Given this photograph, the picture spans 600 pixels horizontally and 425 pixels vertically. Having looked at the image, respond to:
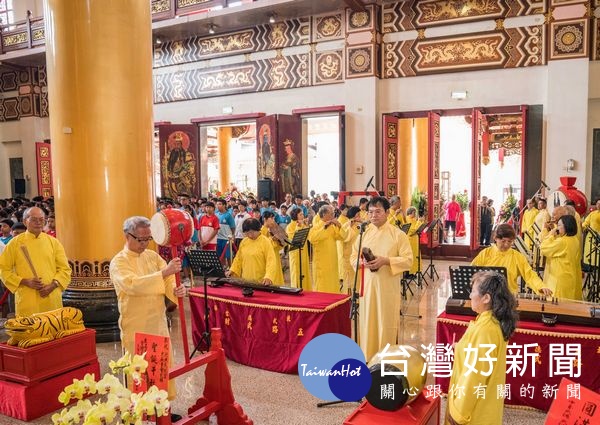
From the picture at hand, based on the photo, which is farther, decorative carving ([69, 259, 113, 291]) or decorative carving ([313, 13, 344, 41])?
decorative carving ([313, 13, 344, 41])

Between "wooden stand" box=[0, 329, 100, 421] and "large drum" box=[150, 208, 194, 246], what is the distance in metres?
1.88

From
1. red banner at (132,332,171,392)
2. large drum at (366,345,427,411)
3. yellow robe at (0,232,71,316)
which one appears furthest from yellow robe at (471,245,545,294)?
yellow robe at (0,232,71,316)

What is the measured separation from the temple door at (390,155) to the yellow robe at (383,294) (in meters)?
7.85

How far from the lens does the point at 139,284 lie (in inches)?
156

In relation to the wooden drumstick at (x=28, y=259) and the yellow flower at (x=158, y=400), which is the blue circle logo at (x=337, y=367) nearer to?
the yellow flower at (x=158, y=400)

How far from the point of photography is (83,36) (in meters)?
6.25

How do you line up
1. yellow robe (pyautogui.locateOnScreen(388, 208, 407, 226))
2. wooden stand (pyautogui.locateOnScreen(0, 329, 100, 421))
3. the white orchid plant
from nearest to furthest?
the white orchid plant → wooden stand (pyautogui.locateOnScreen(0, 329, 100, 421)) → yellow robe (pyautogui.locateOnScreen(388, 208, 407, 226))

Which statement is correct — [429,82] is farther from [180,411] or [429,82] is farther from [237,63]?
[180,411]

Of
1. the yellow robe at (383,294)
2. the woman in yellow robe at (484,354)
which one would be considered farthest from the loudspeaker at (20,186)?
the woman in yellow robe at (484,354)

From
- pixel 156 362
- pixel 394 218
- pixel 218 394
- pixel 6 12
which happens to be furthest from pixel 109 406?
pixel 6 12

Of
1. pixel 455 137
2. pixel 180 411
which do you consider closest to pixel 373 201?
pixel 180 411

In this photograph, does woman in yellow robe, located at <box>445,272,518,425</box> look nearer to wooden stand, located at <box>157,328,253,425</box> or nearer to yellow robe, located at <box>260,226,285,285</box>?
wooden stand, located at <box>157,328,253,425</box>

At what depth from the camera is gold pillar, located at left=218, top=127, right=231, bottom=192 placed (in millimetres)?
21531

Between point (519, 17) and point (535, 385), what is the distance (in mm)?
9750
